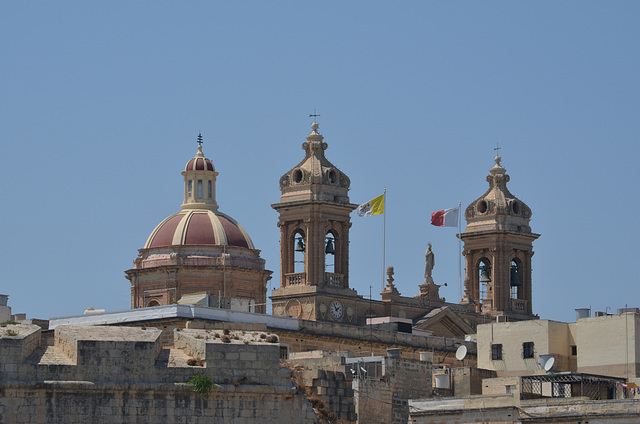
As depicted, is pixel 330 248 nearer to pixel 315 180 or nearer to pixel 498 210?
pixel 315 180

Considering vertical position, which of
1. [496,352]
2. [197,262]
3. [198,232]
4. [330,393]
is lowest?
[330,393]

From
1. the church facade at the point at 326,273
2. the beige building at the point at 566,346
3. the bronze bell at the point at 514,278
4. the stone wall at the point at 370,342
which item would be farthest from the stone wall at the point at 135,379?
the bronze bell at the point at 514,278

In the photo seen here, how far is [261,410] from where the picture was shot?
3950 cm

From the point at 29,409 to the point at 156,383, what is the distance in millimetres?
2812

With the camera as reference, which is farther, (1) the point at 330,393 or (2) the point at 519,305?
(2) the point at 519,305

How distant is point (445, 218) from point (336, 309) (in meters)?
9.12

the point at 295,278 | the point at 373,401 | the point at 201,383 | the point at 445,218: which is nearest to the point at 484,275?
the point at 445,218

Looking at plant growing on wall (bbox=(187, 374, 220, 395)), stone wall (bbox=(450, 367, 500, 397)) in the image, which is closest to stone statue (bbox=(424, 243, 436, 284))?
stone wall (bbox=(450, 367, 500, 397))

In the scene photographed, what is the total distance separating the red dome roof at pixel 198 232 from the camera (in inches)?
3851

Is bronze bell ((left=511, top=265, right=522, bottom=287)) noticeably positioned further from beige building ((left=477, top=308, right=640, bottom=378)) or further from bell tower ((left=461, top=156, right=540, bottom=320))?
beige building ((left=477, top=308, right=640, bottom=378))

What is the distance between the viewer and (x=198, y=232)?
98.0 m

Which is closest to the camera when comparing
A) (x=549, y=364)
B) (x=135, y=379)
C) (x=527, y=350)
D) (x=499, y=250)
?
(x=135, y=379)

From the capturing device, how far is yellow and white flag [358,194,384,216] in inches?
3334

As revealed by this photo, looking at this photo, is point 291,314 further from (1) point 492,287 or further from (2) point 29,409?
(2) point 29,409
